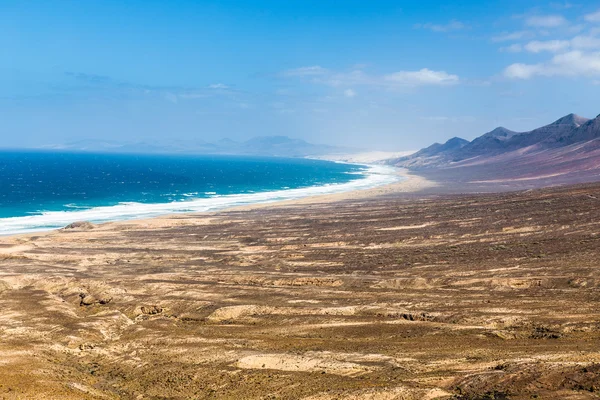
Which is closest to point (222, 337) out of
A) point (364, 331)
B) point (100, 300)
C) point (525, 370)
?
point (364, 331)

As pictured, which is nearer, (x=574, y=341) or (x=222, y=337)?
(x=574, y=341)

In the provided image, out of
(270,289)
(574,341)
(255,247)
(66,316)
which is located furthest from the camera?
(255,247)

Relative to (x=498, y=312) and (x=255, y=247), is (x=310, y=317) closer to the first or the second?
(x=498, y=312)

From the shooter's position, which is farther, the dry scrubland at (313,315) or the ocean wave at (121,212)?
the ocean wave at (121,212)

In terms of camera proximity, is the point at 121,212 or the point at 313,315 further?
the point at 121,212

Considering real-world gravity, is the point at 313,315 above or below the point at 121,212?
below

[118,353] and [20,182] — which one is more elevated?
[20,182]

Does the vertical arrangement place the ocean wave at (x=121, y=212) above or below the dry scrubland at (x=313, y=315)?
above

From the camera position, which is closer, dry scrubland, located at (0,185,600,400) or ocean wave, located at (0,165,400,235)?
dry scrubland, located at (0,185,600,400)
